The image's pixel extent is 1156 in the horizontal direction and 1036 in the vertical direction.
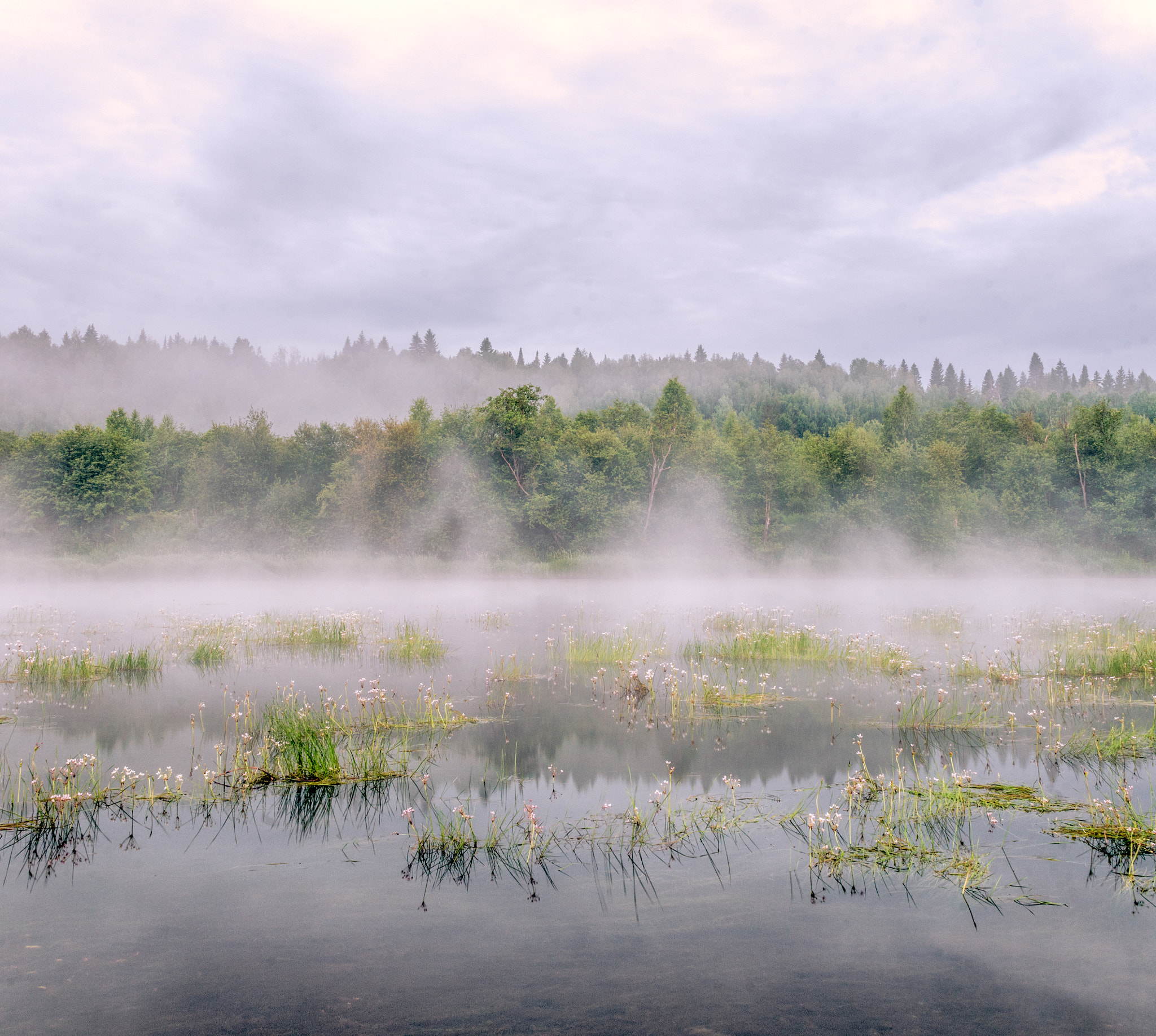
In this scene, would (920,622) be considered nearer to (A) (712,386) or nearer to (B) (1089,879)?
(B) (1089,879)

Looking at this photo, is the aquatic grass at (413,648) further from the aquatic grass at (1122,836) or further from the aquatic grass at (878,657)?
the aquatic grass at (1122,836)

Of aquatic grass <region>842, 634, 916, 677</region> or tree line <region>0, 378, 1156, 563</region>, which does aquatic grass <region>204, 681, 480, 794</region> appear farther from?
tree line <region>0, 378, 1156, 563</region>

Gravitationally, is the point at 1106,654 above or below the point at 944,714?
above

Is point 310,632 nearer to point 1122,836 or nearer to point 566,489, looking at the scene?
point 1122,836

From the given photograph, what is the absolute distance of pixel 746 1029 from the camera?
443 centimetres

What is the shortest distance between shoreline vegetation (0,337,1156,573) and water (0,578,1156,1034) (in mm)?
50677

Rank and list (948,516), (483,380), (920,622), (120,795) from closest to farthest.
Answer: (120,795) → (920,622) → (948,516) → (483,380)

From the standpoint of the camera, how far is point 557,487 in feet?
226

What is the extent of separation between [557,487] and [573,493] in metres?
1.60

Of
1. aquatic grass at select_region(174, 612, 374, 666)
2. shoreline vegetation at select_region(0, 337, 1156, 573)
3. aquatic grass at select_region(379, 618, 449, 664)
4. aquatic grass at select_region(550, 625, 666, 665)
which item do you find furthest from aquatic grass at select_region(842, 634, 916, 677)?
shoreline vegetation at select_region(0, 337, 1156, 573)

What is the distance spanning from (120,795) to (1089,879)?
29.4ft

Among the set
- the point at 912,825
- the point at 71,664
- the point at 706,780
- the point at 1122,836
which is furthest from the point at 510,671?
the point at 1122,836

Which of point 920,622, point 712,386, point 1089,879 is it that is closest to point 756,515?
point 920,622

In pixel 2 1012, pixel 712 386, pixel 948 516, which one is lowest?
pixel 2 1012
